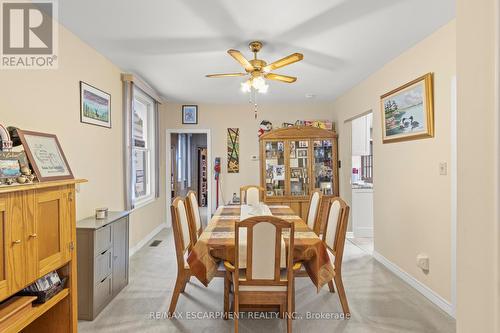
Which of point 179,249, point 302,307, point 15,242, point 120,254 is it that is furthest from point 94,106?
point 302,307

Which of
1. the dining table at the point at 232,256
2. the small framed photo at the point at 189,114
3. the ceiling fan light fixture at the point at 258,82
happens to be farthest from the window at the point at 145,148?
the dining table at the point at 232,256

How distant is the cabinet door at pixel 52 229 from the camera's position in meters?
1.58

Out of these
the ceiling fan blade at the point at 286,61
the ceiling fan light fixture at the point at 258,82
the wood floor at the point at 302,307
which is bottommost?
the wood floor at the point at 302,307

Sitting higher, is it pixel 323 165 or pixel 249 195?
pixel 323 165

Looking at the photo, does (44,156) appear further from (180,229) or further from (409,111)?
(409,111)

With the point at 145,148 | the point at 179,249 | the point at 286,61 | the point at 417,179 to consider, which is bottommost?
the point at 179,249

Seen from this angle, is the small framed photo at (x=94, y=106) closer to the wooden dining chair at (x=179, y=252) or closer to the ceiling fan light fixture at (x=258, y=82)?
the wooden dining chair at (x=179, y=252)

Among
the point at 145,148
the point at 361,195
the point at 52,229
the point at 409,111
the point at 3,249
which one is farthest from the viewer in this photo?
the point at 361,195

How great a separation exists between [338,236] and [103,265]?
2.02 metres

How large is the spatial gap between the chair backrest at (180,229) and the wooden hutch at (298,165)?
8.66 feet

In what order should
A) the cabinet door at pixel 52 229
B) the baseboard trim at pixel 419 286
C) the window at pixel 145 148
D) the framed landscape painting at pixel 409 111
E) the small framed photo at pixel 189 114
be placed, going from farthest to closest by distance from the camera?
the small framed photo at pixel 189 114 < the window at pixel 145 148 < the framed landscape painting at pixel 409 111 < the baseboard trim at pixel 419 286 < the cabinet door at pixel 52 229

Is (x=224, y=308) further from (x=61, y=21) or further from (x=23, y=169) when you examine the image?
(x=61, y=21)

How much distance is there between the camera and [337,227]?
2381mm

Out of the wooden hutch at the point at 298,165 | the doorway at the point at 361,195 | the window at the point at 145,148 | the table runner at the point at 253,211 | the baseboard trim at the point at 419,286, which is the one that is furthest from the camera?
the wooden hutch at the point at 298,165
